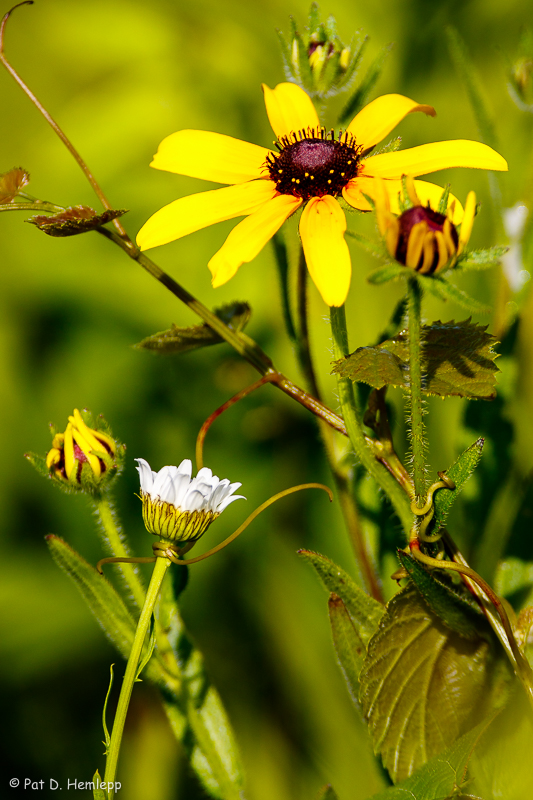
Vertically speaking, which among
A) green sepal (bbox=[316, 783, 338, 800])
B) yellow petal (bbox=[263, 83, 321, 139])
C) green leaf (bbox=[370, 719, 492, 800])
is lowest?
green sepal (bbox=[316, 783, 338, 800])

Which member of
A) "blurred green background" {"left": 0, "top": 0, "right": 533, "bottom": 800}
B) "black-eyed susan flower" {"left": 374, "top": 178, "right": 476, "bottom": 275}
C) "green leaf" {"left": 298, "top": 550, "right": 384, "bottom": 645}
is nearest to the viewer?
"black-eyed susan flower" {"left": 374, "top": 178, "right": 476, "bottom": 275}

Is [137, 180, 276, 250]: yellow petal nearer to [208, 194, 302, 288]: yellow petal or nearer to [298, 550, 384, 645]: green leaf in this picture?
[208, 194, 302, 288]: yellow petal

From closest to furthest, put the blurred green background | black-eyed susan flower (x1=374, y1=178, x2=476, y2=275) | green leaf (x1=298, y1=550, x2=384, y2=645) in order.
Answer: black-eyed susan flower (x1=374, y1=178, x2=476, y2=275)
green leaf (x1=298, y1=550, x2=384, y2=645)
the blurred green background

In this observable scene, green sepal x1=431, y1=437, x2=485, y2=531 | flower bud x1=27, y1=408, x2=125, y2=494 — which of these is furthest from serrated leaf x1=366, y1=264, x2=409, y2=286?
flower bud x1=27, y1=408, x2=125, y2=494

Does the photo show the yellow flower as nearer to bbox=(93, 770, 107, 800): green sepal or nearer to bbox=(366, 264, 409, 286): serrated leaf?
bbox=(366, 264, 409, 286): serrated leaf

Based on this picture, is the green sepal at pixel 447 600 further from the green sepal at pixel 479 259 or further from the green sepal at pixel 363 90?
the green sepal at pixel 363 90

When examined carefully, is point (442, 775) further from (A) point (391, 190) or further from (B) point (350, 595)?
(A) point (391, 190)

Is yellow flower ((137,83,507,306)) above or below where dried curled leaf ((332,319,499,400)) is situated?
above

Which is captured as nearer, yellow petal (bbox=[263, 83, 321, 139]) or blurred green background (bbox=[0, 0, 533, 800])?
yellow petal (bbox=[263, 83, 321, 139])
